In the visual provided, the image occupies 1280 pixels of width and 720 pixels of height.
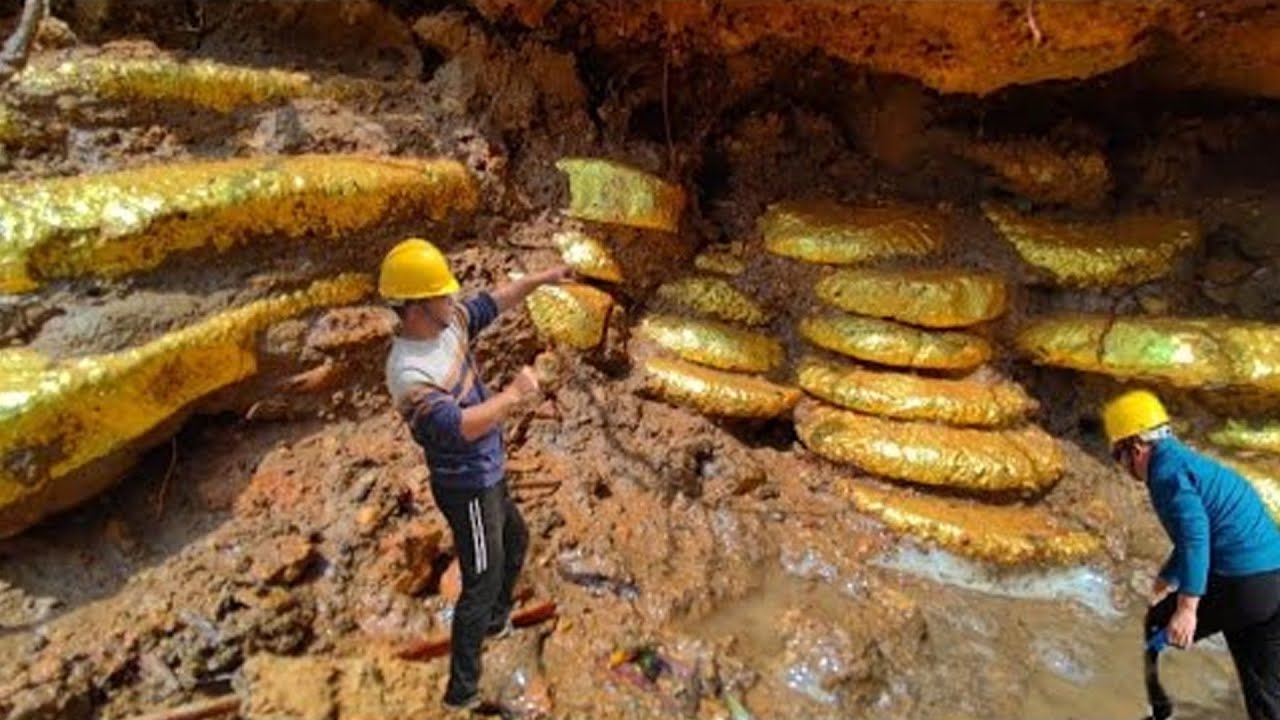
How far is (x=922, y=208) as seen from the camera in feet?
17.1

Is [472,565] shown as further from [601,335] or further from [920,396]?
[920,396]

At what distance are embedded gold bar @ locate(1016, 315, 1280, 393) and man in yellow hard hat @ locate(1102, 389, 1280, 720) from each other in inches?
63.3

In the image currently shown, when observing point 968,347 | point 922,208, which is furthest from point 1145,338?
point 922,208

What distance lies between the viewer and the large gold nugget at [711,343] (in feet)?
15.5

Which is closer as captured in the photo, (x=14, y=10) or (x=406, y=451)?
(x=406, y=451)

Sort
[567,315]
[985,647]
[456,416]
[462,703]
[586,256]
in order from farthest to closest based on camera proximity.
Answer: [586,256] → [567,315] → [985,647] → [462,703] → [456,416]

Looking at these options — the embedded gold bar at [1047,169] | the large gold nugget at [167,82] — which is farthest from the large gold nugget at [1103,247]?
the large gold nugget at [167,82]

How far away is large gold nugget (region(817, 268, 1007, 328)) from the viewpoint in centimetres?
470

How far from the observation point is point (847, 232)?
4957mm

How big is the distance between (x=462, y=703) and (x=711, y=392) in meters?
1.96

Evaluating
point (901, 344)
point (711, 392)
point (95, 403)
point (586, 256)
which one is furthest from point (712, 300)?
point (95, 403)

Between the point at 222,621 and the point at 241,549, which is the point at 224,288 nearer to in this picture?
the point at 241,549

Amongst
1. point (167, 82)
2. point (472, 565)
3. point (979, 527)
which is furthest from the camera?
point (979, 527)

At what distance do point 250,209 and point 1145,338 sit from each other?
13.9 ft
